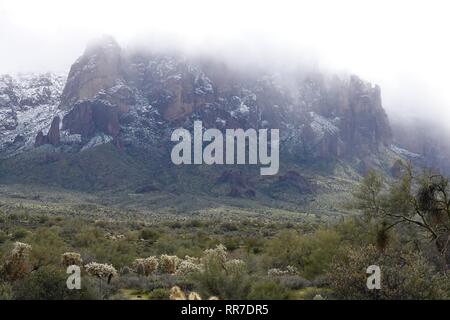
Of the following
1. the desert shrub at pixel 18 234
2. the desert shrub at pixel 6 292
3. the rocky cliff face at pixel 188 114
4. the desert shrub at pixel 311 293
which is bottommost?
the desert shrub at pixel 18 234

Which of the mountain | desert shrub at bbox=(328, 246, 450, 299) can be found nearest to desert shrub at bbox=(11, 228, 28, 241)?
desert shrub at bbox=(328, 246, 450, 299)

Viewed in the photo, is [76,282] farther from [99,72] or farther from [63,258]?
[99,72]

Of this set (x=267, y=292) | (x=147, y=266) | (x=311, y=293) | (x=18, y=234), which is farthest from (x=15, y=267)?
(x=18, y=234)

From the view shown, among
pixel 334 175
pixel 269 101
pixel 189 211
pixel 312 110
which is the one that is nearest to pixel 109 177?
pixel 189 211

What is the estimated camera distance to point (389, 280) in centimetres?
1151

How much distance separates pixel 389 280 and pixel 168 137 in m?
149

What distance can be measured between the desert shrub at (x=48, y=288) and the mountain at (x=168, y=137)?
10703cm

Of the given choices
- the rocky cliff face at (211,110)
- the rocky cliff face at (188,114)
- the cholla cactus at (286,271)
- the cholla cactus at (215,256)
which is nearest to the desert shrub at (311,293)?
the cholla cactus at (215,256)

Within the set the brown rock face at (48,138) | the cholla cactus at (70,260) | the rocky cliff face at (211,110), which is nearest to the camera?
the cholla cactus at (70,260)

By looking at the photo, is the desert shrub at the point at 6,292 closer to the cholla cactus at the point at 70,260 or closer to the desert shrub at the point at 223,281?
the desert shrub at the point at 223,281

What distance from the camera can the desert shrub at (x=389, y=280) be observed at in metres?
11.2

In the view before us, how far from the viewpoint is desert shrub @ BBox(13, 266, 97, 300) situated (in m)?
11.7

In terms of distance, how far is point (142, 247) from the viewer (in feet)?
104

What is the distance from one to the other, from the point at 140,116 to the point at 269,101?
45.6m
